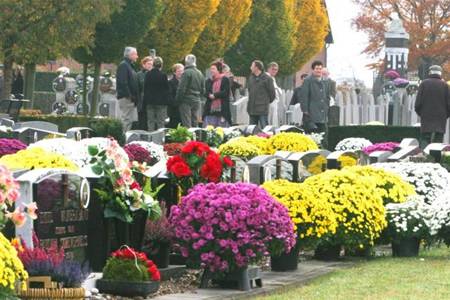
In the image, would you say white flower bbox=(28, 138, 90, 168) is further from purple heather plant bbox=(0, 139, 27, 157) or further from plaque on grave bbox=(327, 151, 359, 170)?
plaque on grave bbox=(327, 151, 359, 170)

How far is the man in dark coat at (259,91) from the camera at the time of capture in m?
31.8

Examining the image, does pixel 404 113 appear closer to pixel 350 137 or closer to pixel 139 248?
pixel 350 137

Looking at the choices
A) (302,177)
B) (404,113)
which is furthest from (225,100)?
(404,113)

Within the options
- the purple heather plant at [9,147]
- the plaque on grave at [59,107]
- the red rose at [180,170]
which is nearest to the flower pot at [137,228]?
the red rose at [180,170]

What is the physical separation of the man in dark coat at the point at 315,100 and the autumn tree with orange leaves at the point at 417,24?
60.3m

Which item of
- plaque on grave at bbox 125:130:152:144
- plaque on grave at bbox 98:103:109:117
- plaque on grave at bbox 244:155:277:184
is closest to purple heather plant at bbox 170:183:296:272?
plaque on grave at bbox 244:155:277:184

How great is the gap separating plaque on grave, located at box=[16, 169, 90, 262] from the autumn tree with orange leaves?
3074 inches

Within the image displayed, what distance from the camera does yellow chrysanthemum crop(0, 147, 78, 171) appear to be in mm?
14480

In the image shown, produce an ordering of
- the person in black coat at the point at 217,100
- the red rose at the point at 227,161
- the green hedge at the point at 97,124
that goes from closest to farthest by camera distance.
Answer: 1. the red rose at the point at 227,161
2. the green hedge at the point at 97,124
3. the person in black coat at the point at 217,100

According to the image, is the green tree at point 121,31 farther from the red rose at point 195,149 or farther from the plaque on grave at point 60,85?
the red rose at point 195,149

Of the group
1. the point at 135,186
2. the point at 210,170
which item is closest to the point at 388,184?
the point at 210,170

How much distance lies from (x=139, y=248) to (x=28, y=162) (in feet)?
4.17

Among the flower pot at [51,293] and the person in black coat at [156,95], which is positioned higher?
the person in black coat at [156,95]

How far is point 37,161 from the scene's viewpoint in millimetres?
14734
